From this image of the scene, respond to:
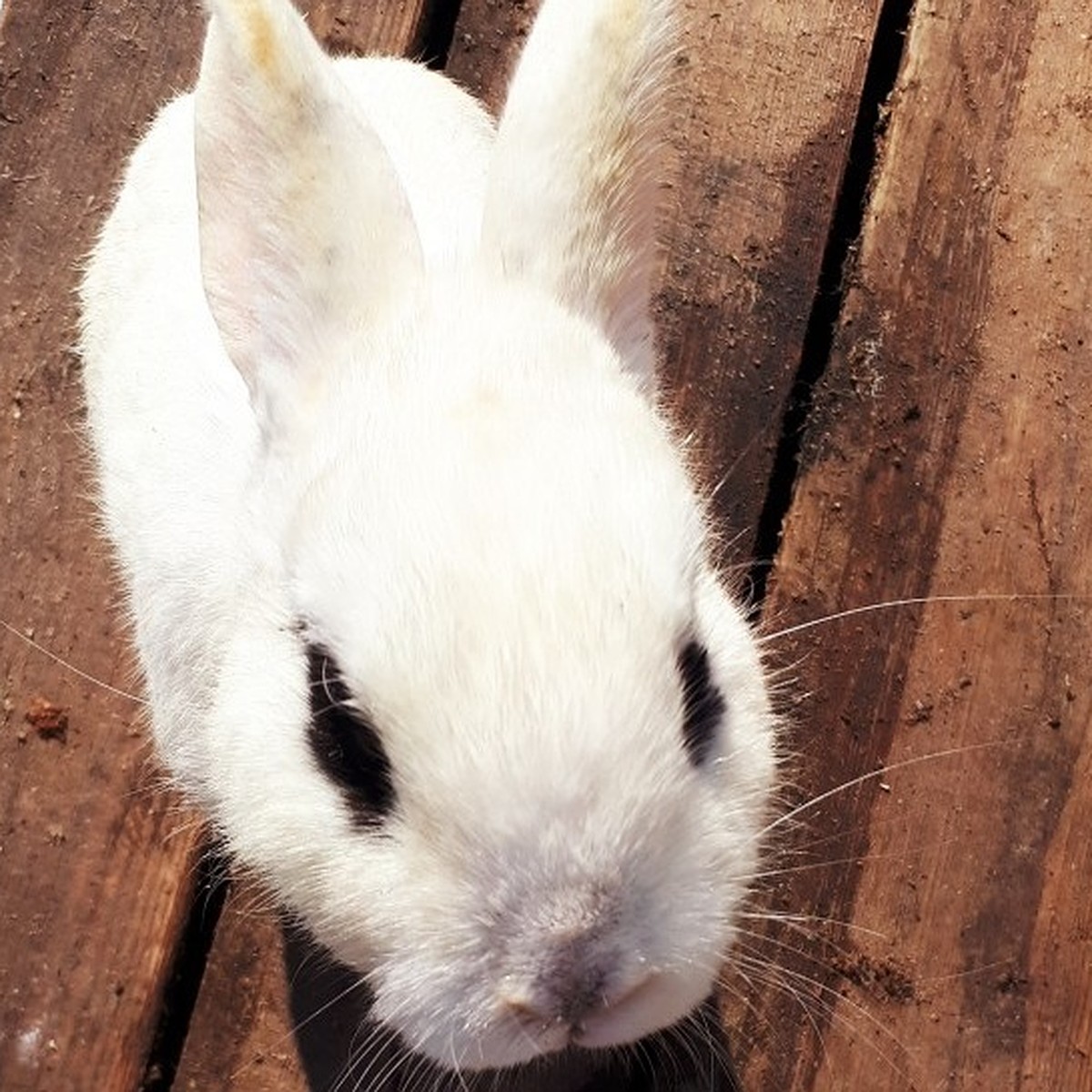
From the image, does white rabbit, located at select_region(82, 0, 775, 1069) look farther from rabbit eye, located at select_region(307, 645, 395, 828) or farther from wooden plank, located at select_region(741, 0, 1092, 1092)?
wooden plank, located at select_region(741, 0, 1092, 1092)

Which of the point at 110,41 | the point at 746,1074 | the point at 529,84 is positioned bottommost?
the point at 746,1074

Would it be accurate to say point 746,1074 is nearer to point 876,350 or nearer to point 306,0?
point 876,350

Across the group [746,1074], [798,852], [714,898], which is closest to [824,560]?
[798,852]

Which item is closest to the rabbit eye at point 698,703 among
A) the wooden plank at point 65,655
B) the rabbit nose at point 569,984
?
the rabbit nose at point 569,984

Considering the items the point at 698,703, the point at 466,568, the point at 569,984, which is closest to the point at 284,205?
the point at 466,568

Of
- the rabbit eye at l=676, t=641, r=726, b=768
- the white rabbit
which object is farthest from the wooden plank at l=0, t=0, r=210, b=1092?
the rabbit eye at l=676, t=641, r=726, b=768

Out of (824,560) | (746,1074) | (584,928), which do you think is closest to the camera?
(584,928)

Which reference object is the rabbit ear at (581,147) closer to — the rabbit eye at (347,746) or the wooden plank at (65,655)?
the rabbit eye at (347,746)
